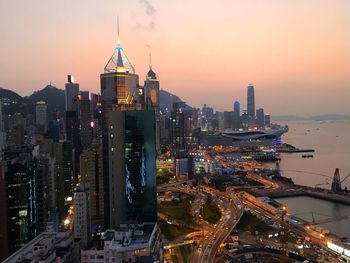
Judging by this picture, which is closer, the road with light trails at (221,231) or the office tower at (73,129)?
the road with light trails at (221,231)

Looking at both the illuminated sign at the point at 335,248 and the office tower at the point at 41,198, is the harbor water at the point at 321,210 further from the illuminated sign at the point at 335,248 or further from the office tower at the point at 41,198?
the office tower at the point at 41,198

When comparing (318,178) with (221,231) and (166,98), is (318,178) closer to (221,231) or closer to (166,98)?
(221,231)

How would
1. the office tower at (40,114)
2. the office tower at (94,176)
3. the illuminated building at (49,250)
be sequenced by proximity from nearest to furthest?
the illuminated building at (49,250) < the office tower at (94,176) < the office tower at (40,114)

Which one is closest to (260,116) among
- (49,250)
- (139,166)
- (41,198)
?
(41,198)

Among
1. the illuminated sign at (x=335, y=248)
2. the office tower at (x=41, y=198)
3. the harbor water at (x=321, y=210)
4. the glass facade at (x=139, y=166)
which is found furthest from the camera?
the harbor water at (x=321, y=210)

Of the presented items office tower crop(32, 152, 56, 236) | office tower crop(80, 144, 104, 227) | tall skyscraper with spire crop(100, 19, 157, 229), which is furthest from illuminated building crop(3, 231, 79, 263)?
office tower crop(80, 144, 104, 227)

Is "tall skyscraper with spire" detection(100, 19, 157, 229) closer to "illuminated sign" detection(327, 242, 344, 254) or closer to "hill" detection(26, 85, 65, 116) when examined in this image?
"illuminated sign" detection(327, 242, 344, 254)

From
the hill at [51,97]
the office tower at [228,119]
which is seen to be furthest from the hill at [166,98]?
the hill at [51,97]

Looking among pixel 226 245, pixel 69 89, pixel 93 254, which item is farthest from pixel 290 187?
pixel 69 89
